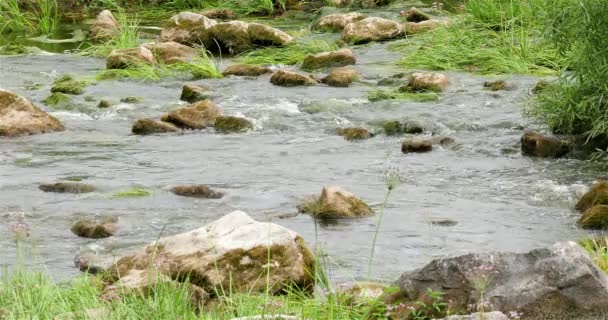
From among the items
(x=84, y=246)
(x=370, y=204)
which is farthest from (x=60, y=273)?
(x=370, y=204)

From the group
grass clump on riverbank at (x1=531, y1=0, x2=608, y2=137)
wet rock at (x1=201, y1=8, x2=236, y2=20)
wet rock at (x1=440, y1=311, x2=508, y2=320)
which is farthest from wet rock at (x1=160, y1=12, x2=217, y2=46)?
wet rock at (x1=440, y1=311, x2=508, y2=320)

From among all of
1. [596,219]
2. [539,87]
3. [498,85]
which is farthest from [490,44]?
[596,219]

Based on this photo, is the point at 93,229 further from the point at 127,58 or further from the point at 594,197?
the point at 127,58

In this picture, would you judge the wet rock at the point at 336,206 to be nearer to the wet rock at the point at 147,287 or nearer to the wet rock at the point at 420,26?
the wet rock at the point at 147,287

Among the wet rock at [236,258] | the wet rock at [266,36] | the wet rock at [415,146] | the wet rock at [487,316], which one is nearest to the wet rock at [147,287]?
the wet rock at [236,258]

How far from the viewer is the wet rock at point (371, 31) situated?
48.5 ft

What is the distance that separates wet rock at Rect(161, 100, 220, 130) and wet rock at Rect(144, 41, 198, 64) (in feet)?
9.63

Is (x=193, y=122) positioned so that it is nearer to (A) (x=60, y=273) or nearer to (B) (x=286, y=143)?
(B) (x=286, y=143)

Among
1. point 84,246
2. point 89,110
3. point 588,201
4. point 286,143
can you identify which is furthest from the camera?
point 89,110

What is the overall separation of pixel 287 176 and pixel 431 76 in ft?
11.6

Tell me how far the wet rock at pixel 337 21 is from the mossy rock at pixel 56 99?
515 centimetres

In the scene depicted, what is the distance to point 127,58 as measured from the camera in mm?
13062

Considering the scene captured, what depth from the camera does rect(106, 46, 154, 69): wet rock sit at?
13.0 meters

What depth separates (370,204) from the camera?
7.76 m
